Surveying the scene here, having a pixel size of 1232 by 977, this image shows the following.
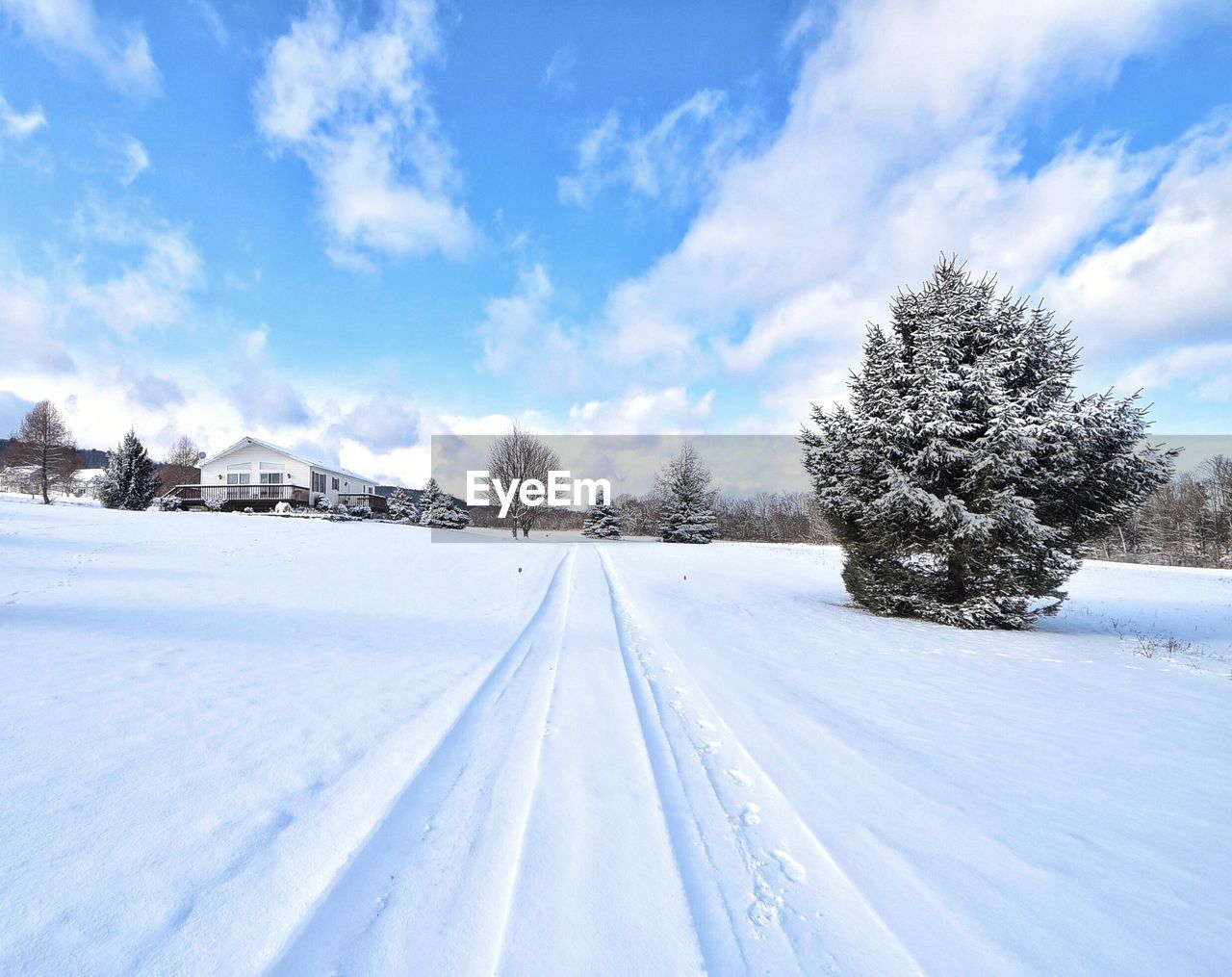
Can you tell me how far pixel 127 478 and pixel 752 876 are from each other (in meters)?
45.0

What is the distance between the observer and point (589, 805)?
309cm

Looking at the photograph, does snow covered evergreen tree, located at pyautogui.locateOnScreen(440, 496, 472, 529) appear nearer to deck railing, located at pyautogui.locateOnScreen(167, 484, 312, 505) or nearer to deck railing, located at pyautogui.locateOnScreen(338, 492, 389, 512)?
deck railing, located at pyautogui.locateOnScreen(338, 492, 389, 512)

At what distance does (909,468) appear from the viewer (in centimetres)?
1006

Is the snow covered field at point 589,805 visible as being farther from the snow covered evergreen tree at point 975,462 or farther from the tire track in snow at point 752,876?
the snow covered evergreen tree at point 975,462

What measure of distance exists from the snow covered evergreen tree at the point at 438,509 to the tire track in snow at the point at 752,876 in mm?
45066

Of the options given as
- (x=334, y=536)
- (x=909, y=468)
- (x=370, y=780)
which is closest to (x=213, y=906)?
(x=370, y=780)

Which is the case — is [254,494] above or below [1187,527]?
above

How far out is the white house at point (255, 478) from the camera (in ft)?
114

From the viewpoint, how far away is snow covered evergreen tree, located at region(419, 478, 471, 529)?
152 feet

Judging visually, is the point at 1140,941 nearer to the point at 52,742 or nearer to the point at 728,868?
the point at 728,868

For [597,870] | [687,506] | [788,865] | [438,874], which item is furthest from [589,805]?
[687,506]

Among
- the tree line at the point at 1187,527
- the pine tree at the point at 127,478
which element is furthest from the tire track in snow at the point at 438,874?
the tree line at the point at 1187,527

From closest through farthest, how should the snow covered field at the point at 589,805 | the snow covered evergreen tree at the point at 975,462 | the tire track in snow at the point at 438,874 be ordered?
the tire track in snow at the point at 438,874 → the snow covered field at the point at 589,805 → the snow covered evergreen tree at the point at 975,462

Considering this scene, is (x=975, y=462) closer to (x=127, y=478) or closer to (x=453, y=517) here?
(x=453, y=517)
